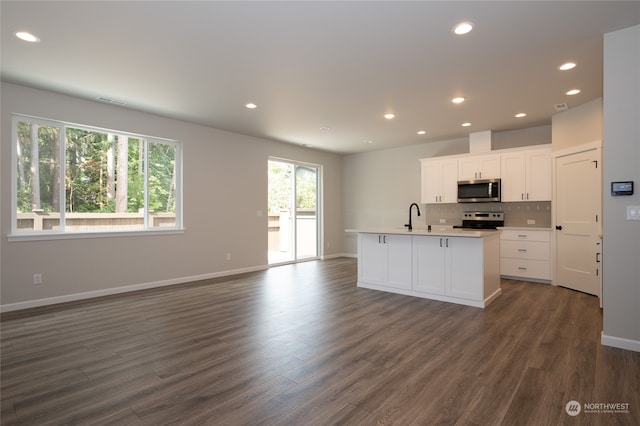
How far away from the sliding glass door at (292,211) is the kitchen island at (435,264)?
9.40ft

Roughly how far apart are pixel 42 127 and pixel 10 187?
880 millimetres

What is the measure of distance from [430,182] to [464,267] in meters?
3.14

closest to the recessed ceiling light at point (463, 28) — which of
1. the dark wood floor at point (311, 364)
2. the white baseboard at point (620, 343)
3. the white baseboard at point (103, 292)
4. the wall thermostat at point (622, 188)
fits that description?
the wall thermostat at point (622, 188)

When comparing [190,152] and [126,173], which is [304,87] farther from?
[126,173]

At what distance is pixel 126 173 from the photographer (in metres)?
5.08

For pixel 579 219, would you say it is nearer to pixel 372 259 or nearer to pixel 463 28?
pixel 372 259

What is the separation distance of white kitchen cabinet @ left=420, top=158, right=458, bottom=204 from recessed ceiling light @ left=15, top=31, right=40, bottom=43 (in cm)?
625

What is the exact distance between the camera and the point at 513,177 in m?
5.86

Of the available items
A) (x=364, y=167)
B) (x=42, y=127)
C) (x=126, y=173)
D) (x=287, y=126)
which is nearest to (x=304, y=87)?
(x=287, y=126)

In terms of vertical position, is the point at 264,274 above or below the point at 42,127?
below

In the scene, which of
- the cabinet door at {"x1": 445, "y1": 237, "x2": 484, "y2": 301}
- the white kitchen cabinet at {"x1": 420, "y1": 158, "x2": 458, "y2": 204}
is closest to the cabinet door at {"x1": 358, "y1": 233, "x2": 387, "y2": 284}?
the cabinet door at {"x1": 445, "y1": 237, "x2": 484, "y2": 301}

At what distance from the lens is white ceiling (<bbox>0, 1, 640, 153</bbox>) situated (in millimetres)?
2559

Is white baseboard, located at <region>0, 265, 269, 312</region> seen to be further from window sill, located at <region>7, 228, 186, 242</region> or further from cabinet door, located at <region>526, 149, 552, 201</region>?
cabinet door, located at <region>526, 149, 552, 201</region>

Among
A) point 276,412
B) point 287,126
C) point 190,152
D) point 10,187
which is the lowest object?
point 276,412
